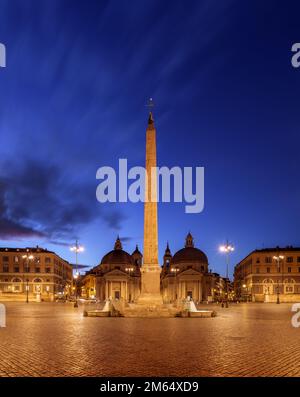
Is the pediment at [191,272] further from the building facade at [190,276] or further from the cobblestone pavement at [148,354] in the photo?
the cobblestone pavement at [148,354]

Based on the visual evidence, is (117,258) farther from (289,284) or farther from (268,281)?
(289,284)

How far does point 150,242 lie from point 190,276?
285ft

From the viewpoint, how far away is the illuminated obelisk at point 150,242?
1320 inches

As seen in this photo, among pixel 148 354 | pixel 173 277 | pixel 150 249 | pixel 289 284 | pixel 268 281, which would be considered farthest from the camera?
pixel 173 277

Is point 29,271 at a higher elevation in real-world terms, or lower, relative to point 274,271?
lower

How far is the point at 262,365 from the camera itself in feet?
35.4

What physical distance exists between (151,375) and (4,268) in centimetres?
11487

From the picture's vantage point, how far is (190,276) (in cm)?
11869

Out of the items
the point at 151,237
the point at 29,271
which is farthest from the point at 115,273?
the point at 151,237

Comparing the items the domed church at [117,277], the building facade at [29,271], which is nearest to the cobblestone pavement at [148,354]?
→ the building facade at [29,271]

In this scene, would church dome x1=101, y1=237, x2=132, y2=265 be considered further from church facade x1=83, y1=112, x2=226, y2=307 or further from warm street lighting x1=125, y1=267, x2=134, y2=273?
warm street lighting x1=125, y1=267, x2=134, y2=273

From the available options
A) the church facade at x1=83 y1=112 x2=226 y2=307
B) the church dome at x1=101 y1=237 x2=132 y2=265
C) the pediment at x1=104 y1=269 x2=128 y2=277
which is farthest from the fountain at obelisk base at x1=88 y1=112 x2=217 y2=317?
the church dome at x1=101 y1=237 x2=132 y2=265

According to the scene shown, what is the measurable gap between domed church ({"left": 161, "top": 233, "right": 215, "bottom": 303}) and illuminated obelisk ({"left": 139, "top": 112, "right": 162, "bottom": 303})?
81.7 m

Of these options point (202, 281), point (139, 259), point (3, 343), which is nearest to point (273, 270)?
point (202, 281)
